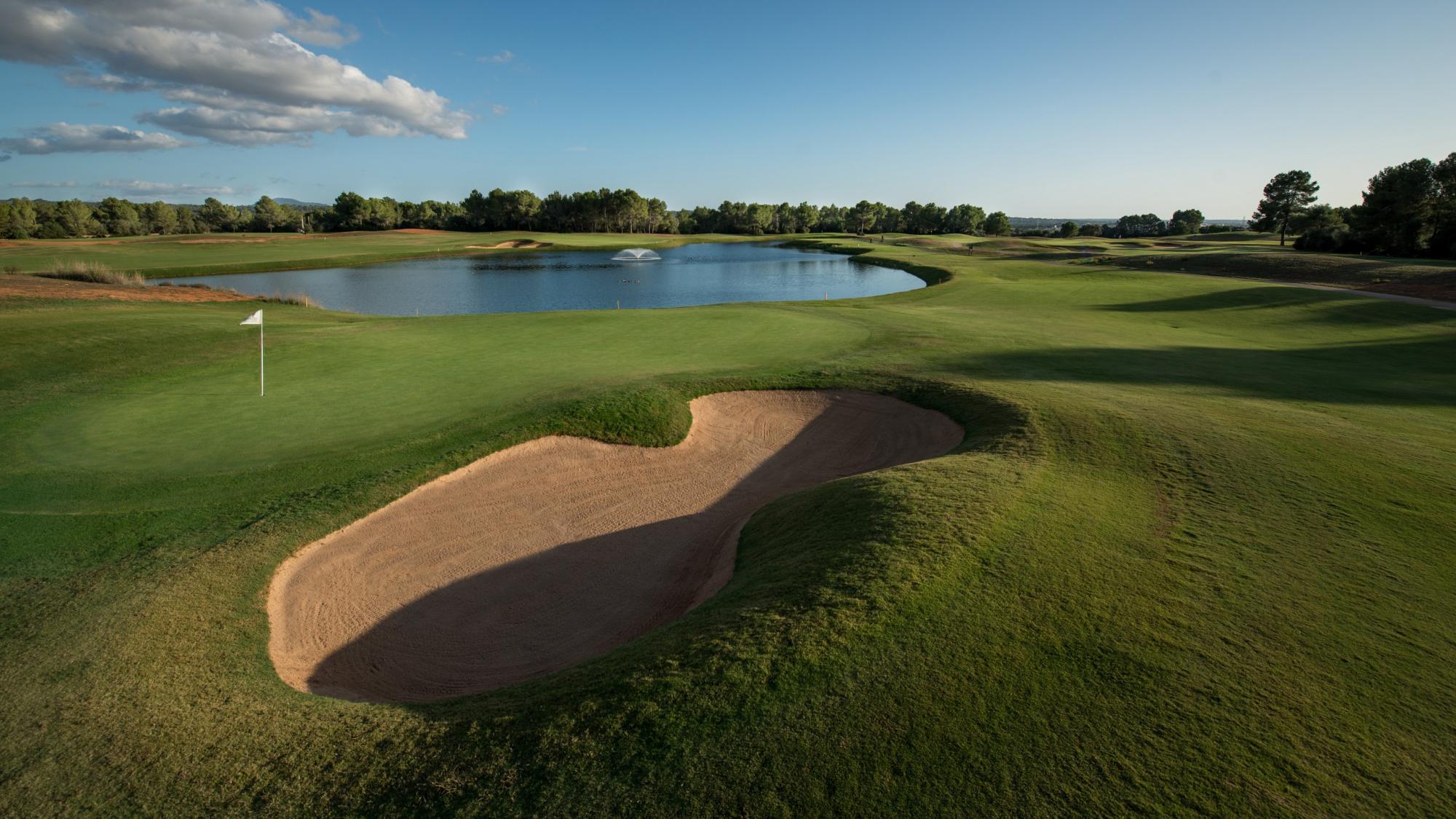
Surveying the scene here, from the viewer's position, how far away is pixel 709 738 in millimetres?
4562

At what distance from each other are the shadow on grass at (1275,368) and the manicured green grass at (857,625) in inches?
22.9

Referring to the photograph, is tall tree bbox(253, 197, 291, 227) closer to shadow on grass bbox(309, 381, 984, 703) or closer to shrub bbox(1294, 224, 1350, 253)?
shadow on grass bbox(309, 381, 984, 703)

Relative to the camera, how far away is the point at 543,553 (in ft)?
33.7

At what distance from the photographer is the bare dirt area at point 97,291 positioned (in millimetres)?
27125

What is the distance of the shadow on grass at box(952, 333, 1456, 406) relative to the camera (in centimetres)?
1441

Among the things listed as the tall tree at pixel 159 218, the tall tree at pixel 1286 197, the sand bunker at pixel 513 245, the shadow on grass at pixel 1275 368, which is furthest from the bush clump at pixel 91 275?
the tall tree at pixel 1286 197

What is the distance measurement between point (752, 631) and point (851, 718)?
133 centimetres

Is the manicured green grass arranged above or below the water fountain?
below

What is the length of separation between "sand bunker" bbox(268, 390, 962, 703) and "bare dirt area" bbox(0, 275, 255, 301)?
2777 centimetres

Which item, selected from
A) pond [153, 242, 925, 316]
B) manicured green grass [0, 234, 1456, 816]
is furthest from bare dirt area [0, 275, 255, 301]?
manicured green grass [0, 234, 1456, 816]

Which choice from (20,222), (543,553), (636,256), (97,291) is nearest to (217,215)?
(20,222)

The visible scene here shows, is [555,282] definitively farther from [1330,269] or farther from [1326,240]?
[1326,240]

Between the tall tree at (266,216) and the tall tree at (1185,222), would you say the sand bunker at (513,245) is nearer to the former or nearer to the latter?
the tall tree at (266,216)

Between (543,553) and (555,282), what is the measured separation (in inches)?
2096
